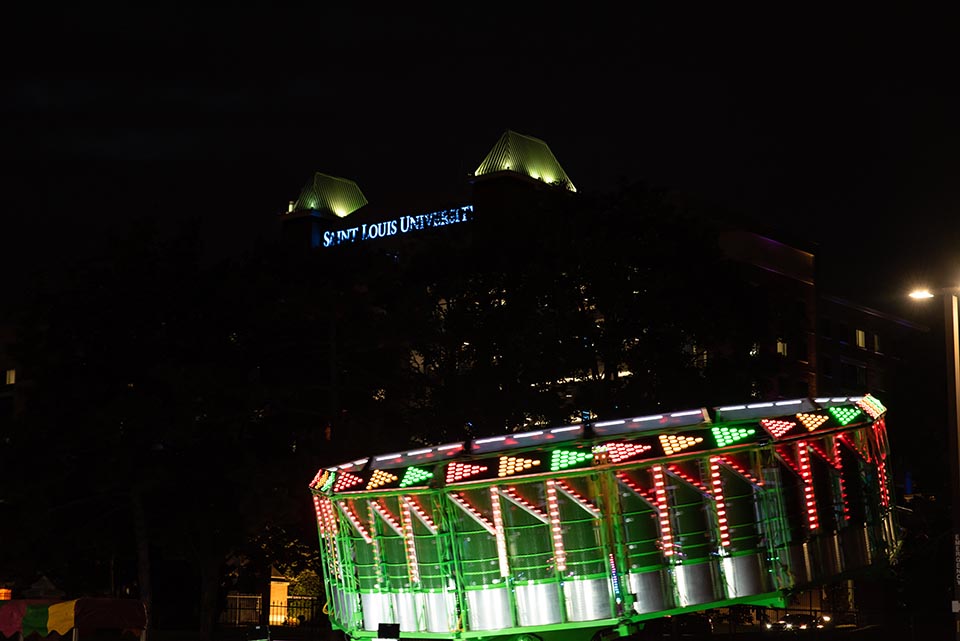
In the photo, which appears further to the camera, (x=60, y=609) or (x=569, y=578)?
(x=60, y=609)

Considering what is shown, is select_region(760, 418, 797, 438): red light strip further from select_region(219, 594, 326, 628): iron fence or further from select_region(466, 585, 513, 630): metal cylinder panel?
select_region(219, 594, 326, 628): iron fence

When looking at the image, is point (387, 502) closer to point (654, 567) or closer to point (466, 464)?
point (466, 464)

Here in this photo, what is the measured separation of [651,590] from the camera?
78.6ft

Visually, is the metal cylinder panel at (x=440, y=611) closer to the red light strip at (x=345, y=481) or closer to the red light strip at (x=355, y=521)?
the red light strip at (x=355, y=521)

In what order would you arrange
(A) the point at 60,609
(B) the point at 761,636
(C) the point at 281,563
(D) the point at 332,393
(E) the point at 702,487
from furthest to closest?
(C) the point at 281,563 < (D) the point at 332,393 < (B) the point at 761,636 < (A) the point at 60,609 < (E) the point at 702,487

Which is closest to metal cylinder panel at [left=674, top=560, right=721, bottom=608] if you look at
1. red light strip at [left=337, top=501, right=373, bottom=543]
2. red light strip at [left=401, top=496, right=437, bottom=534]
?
red light strip at [left=401, top=496, right=437, bottom=534]

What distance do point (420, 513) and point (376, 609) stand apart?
9.56 feet

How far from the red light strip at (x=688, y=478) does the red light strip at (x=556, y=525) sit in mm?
2124

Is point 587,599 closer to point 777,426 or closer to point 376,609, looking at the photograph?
point 777,426

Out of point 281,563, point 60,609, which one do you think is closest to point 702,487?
point 60,609

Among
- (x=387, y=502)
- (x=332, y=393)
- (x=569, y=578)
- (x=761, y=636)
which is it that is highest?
(x=332, y=393)

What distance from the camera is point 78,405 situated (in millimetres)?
48844

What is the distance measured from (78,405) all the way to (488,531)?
2827cm

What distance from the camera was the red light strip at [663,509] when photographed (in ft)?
78.1
